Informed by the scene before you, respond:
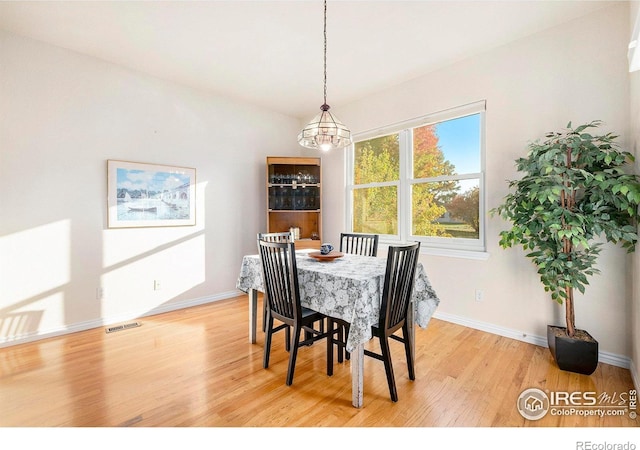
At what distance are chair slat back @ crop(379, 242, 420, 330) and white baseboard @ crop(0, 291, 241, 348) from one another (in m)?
2.85

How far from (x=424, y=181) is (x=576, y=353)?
209 centimetres

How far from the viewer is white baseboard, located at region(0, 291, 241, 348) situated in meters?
2.78

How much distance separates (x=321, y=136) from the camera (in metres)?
2.51

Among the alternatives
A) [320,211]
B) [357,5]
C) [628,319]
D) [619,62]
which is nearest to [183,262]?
[320,211]

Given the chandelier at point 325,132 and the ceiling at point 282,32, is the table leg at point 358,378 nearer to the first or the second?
the chandelier at point 325,132

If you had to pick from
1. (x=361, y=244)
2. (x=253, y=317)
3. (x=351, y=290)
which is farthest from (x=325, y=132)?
(x=253, y=317)

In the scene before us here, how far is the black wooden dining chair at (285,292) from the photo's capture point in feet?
6.68

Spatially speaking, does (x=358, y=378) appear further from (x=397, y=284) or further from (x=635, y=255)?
(x=635, y=255)

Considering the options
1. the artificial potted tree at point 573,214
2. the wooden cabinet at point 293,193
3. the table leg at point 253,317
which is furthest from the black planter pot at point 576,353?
the wooden cabinet at point 293,193

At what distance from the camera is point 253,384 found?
6.91ft

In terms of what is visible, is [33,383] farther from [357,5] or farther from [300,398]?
[357,5]

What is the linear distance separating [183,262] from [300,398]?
2.56 metres

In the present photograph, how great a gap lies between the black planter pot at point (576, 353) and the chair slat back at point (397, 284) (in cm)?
124

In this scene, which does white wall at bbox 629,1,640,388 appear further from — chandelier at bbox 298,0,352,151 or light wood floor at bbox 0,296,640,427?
chandelier at bbox 298,0,352,151
